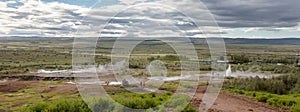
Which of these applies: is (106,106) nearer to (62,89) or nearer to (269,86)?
(62,89)

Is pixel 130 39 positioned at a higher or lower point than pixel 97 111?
higher

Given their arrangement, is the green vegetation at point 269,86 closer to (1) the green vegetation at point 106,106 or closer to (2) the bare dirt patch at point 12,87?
(1) the green vegetation at point 106,106

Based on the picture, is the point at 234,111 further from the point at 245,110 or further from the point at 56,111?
the point at 56,111

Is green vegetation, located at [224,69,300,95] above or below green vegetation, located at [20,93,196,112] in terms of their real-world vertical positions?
below

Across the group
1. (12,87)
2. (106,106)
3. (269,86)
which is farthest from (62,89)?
(106,106)

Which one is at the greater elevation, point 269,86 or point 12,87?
point 269,86

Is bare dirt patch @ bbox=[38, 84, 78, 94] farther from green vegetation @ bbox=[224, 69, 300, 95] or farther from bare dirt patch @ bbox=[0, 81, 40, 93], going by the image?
green vegetation @ bbox=[224, 69, 300, 95]

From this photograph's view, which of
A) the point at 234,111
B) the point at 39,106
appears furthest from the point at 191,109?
the point at 39,106

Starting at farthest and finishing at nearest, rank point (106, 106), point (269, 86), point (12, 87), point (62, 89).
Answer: point (12, 87) → point (62, 89) → point (269, 86) → point (106, 106)

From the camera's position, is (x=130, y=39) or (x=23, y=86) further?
(x=23, y=86)

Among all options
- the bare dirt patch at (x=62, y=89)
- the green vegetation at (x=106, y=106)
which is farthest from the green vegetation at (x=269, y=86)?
the green vegetation at (x=106, y=106)

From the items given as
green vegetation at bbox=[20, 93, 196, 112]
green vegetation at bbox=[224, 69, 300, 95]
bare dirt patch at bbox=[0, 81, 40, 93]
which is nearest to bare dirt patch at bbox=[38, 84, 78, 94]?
bare dirt patch at bbox=[0, 81, 40, 93]
